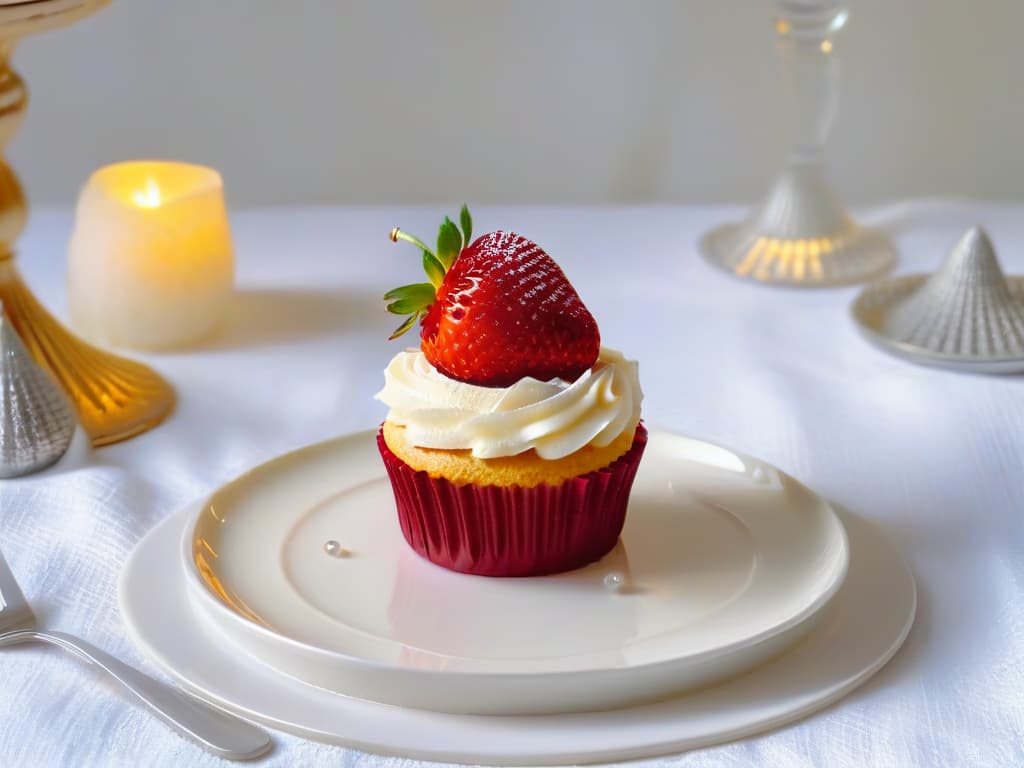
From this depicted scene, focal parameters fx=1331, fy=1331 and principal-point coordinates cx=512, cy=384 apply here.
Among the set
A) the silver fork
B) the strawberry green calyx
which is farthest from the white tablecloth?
the strawberry green calyx

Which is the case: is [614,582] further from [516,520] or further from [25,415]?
[25,415]

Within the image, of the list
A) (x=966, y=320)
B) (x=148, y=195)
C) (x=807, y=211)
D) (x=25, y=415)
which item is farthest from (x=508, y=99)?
(x=25, y=415)

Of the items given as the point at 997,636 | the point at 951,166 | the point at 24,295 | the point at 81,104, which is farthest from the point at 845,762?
the point at 81,104

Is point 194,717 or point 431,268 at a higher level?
point 431,268

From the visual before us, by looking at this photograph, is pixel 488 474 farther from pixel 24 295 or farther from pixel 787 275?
pixel 787 275

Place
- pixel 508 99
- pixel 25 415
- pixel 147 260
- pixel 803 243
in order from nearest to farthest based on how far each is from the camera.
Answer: pixel 25 415, pixel 147 260, pixel 803 243, pixel 508 99

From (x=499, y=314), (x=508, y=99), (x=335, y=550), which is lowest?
(x=508, y=99)
